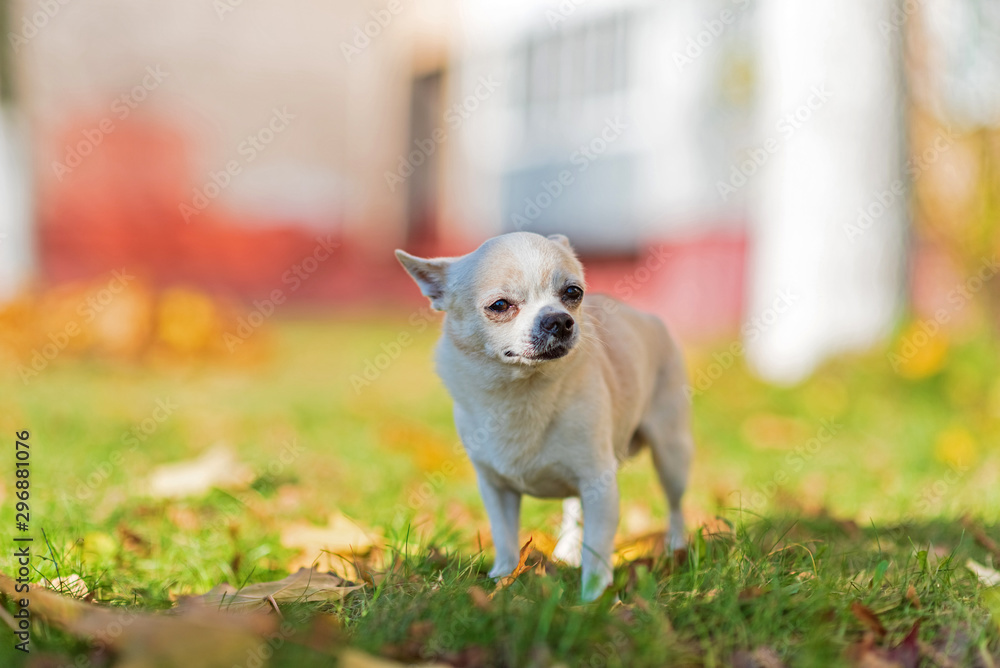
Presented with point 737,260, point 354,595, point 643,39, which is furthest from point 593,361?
point 643,39

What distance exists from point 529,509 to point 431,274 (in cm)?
147

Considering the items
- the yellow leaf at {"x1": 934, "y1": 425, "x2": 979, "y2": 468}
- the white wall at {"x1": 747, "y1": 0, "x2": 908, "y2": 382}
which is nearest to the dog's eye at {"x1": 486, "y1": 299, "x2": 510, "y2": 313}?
the yellow leaf at {"x1": 934, "y1": 425, "x2": 979, "y2": 468}

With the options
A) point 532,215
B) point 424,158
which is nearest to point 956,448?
point 532,215

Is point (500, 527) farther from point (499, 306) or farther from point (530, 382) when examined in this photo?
point (499, 306)

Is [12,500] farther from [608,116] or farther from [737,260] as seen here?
[608,116]

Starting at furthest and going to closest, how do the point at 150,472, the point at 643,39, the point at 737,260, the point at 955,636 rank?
the point at 643,39 < the point at 737,260 < the point at 150,472 < the point at 955,636

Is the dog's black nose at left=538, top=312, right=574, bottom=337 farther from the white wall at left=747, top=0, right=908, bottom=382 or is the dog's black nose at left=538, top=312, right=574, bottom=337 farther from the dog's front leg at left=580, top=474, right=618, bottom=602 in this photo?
the white wall at left=747, top=0, right=908, bottom=382

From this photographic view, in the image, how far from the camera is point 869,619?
1.99m

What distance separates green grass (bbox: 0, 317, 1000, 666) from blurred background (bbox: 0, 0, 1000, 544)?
4 centimetres

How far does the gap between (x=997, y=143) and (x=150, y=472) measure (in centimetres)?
Result: 582

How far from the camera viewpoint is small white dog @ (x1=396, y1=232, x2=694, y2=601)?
95.1 inches

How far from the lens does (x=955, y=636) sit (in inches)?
78.2

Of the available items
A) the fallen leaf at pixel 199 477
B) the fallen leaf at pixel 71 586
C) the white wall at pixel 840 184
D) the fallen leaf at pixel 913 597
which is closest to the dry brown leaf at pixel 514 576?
the fallen leaf at pixel 913 597

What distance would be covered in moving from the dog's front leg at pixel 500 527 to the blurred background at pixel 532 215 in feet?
2.95
